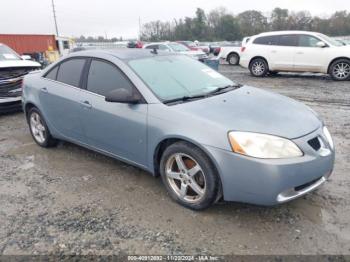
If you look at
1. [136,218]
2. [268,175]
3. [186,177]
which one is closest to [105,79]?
[186,177]

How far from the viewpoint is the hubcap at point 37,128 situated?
16.0 ft

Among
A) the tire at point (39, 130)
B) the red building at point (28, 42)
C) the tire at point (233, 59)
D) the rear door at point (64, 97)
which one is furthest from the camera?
the red building at point (28, 42)

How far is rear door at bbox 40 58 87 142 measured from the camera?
4.04 metres

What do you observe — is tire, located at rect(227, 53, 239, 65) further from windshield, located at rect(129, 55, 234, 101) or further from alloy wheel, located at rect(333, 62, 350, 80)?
windshield, located at rect(129, 55, 234, 101)

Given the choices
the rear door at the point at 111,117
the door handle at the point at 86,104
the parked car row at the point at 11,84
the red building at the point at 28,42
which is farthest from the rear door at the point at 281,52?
the red building at the point at 28,42

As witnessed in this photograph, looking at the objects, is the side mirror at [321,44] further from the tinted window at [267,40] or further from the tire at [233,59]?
the tire at [233,59]

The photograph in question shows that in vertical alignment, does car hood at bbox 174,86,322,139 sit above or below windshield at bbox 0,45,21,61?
above

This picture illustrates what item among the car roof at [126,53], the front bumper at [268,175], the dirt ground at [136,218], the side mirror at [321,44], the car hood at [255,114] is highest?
the car roof at [126,53]

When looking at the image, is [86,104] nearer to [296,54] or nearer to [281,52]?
[296,54]

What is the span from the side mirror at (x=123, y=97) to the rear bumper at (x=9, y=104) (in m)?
4.79

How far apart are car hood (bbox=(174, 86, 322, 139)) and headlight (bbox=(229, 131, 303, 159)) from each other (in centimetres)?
6

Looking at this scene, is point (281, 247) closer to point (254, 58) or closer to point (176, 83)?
point (176, 83)

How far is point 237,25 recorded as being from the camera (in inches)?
2375

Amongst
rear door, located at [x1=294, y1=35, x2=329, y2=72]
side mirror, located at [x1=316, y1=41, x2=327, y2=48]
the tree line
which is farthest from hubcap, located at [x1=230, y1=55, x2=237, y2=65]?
the tree line
